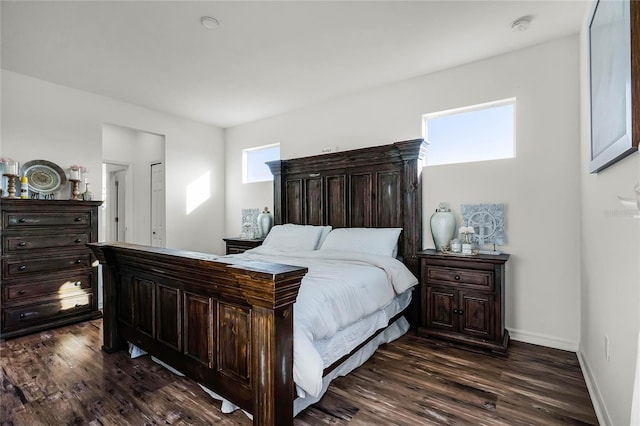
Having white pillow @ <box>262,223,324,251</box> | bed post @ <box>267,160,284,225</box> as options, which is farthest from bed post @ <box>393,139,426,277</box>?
bed post @ <box>267,160,284,225</box>

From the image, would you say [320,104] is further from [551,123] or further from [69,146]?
[69,146]

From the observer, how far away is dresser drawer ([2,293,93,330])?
312 cm

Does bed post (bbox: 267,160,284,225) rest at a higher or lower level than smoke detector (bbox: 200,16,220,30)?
lower

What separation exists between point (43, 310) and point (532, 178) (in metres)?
5.14

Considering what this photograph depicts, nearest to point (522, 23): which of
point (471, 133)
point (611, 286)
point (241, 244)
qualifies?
point (471, 133)

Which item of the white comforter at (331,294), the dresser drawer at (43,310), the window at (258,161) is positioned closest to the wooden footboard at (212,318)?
the white comforter at (331,294)

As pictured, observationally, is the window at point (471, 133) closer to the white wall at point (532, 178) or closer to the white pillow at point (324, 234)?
the white wall at point (532, 178)

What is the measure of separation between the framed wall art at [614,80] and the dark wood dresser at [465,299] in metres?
1.16

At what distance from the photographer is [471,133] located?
3305 mm

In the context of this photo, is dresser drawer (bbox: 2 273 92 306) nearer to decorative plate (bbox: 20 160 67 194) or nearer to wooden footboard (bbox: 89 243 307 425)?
decorative plate (bbox: 20 160 67 194)

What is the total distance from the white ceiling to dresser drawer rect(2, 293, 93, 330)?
2523mm

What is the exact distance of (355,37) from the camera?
9.11ft

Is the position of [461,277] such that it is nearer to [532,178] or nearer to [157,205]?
[532,178]

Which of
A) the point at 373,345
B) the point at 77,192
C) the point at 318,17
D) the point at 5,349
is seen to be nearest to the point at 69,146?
the point at 77,192
